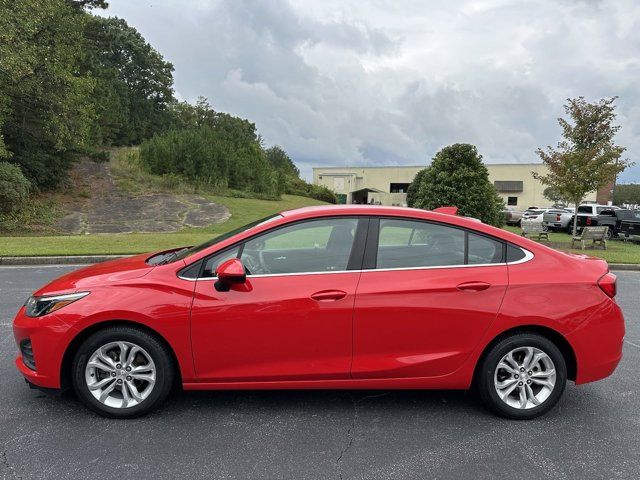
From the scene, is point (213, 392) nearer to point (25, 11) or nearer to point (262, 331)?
point (262, 331)

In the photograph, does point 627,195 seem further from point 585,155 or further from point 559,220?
point 585,155

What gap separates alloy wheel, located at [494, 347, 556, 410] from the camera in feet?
10.4

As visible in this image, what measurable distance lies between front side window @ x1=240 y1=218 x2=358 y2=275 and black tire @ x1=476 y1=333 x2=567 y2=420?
127cm

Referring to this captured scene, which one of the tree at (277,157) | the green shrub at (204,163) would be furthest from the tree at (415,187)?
the tree at (277,157)

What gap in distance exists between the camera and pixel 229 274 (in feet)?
9.46

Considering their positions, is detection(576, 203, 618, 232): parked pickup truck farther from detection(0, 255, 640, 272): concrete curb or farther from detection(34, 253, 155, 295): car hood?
detection(34, 253, 155, 295): car hood

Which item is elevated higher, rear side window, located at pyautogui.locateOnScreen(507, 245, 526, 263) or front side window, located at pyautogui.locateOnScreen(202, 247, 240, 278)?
rear side window, located at pyautogui.locateOnScreen(507, 245, 526, 263)

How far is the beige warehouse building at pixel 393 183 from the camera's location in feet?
195

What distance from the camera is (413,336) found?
10.1ft

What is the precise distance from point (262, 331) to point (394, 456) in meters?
1.16

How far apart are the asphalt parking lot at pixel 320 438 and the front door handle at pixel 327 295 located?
904 mm

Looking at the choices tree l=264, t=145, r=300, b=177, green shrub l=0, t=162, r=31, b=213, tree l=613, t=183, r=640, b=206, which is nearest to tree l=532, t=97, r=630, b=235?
green shrub l=0, t=162, r=31, b=213

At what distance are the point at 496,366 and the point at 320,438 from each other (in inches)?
53.7

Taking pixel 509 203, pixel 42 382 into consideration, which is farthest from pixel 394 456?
pixel 509 203
